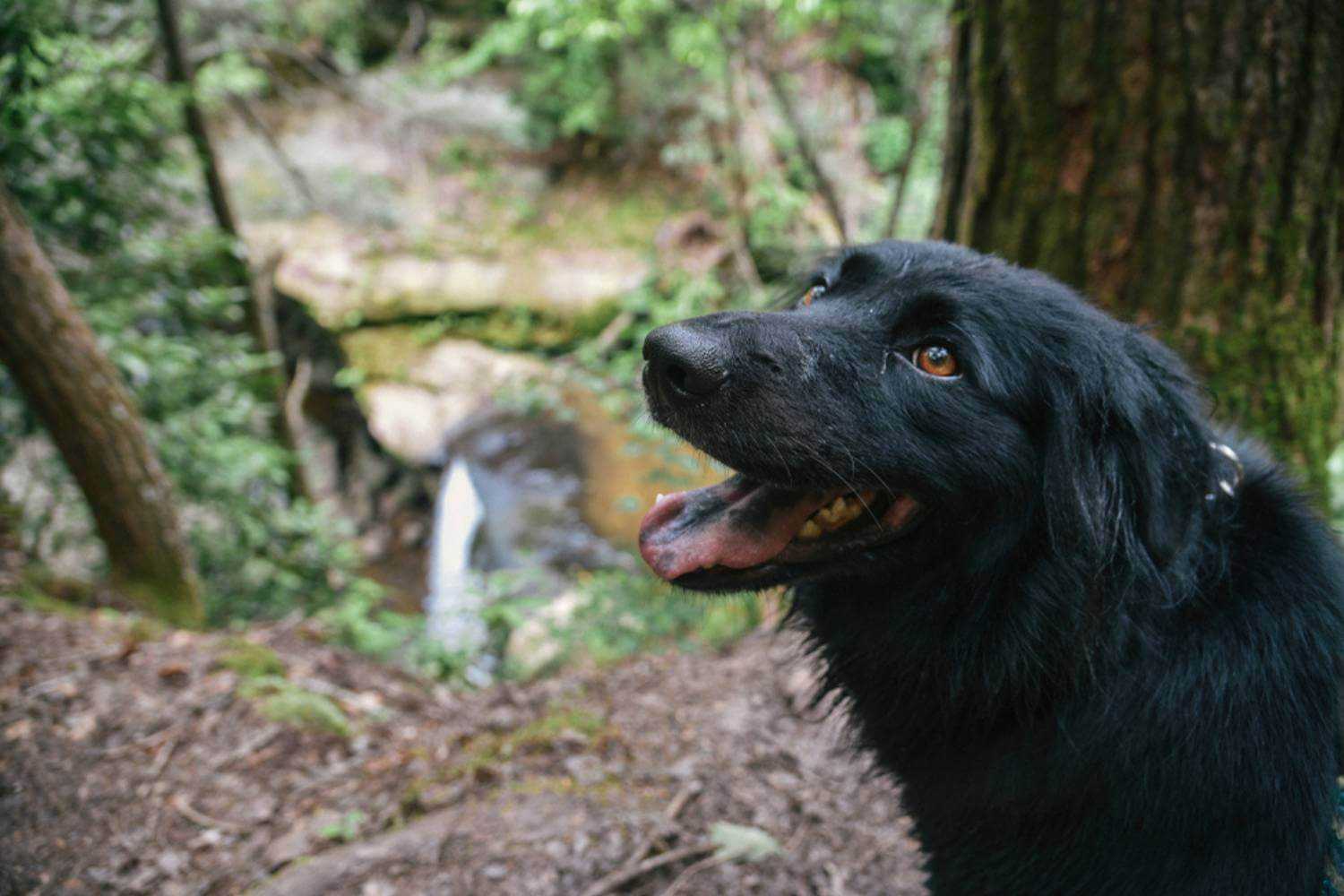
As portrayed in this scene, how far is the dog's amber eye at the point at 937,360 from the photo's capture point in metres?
1.69

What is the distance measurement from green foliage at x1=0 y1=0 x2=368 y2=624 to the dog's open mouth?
12.1ft

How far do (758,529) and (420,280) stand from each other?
11125 mm

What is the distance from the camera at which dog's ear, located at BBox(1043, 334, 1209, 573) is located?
5.06 feet

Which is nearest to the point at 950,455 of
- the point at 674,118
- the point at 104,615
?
the point at 104,615

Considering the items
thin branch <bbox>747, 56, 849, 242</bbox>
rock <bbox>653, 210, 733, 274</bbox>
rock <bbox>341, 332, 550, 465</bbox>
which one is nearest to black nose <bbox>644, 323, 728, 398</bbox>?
thin branch <bbox>747, 56, 849, 242</bbox>

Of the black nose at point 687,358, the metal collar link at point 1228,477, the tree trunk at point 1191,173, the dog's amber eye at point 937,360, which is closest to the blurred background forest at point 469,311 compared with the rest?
the tree trunk at point 1191,173

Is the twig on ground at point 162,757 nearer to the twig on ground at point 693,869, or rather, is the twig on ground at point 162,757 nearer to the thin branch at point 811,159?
the twig on ground at point 693,869

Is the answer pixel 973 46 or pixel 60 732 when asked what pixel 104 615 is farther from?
pixel 973 46

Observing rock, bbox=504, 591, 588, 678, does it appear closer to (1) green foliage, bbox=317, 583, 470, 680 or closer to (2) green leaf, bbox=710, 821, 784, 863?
(1) green foliage, bbox=317, 583, 470, 680

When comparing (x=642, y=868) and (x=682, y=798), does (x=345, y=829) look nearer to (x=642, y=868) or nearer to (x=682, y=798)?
(x=642, y=868)

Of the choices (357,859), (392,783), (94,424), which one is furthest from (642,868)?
(94,424)

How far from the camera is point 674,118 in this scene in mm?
13648

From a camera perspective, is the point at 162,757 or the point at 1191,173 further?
the point at 162,757

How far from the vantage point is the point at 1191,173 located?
2457 millimetres
